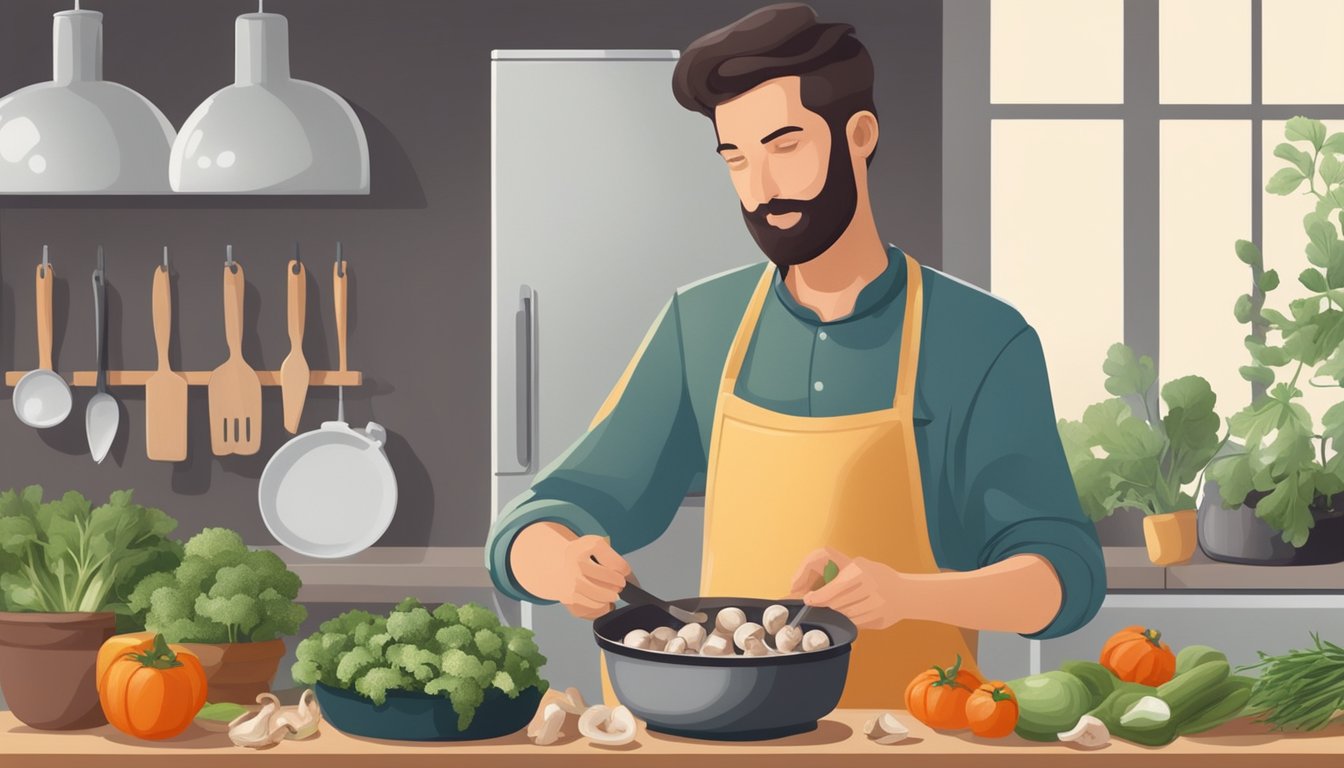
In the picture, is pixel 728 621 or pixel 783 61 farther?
pixel 783 61

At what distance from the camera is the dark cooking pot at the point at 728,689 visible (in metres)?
1.66

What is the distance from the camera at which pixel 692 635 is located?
1.74 m

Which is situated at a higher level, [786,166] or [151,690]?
[786,166]

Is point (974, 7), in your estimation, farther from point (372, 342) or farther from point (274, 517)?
point (274, 517)

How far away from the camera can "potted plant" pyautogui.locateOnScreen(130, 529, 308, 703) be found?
1900 mm

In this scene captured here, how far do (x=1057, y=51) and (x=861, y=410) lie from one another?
2.18m

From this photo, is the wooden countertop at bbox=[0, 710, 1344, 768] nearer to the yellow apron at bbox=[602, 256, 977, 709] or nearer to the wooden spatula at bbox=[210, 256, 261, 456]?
the yellow apron at bbox=[602, 256, 977, 709]

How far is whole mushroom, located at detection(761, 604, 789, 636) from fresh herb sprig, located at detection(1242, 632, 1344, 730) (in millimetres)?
551

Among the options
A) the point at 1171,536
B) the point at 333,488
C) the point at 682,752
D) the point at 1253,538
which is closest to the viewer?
the point at 682,752

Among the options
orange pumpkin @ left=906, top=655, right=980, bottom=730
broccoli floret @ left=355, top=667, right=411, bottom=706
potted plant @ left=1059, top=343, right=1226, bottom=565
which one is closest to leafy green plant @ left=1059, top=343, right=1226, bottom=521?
potted plant @ left=1059, top=343, right=1226, bottom=565

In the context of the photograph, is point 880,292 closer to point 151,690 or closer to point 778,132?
point 778,132

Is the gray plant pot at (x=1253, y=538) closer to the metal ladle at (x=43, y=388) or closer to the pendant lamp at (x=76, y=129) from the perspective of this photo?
the pendant lamp at (x=76, y=129)

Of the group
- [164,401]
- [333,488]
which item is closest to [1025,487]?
[333,488]

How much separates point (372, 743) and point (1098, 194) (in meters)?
2.85
